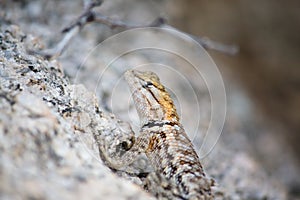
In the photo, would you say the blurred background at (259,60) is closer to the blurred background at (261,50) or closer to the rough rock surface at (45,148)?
the blurred background at (261,50)

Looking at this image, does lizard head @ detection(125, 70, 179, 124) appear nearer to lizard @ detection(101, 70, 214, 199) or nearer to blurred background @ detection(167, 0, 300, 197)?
lizard @ detection(101, 70, 214, 199)

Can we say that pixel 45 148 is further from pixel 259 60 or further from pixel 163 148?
pixel 259 60

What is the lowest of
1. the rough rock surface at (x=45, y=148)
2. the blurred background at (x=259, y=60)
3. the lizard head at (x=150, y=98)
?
the rough rock surface at (x=45, y=148)

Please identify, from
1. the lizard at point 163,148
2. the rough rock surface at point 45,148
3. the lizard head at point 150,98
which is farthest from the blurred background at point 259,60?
the rough rock surface at point 45,148

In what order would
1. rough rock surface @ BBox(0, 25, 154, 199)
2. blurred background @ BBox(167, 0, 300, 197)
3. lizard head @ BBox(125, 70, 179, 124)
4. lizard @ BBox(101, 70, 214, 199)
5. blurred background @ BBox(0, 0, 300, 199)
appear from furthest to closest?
blurred background @ BBox(167, 0, 300, 197) → blurred background @ BBox(0, 0, 300, 199) → lizard head @ BBox(125, 70, 179, 124) → lizard @ BBox(101, 70, 214, 199) → rough rock surface @ BBox(0, 25, 154, 199)

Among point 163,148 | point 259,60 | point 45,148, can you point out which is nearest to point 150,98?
point 163,148

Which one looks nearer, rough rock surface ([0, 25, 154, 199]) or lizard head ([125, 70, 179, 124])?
rough rock surface ([0, 25, 154, 199])

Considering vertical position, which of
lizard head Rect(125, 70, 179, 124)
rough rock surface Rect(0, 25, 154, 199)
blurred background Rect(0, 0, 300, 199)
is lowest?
rough rock surface Rect(0, 25, 154, 199)

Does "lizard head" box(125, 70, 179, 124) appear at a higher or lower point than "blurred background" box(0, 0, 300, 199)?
lower

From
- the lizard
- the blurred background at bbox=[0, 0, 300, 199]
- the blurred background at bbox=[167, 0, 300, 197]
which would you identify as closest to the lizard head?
the lizard
